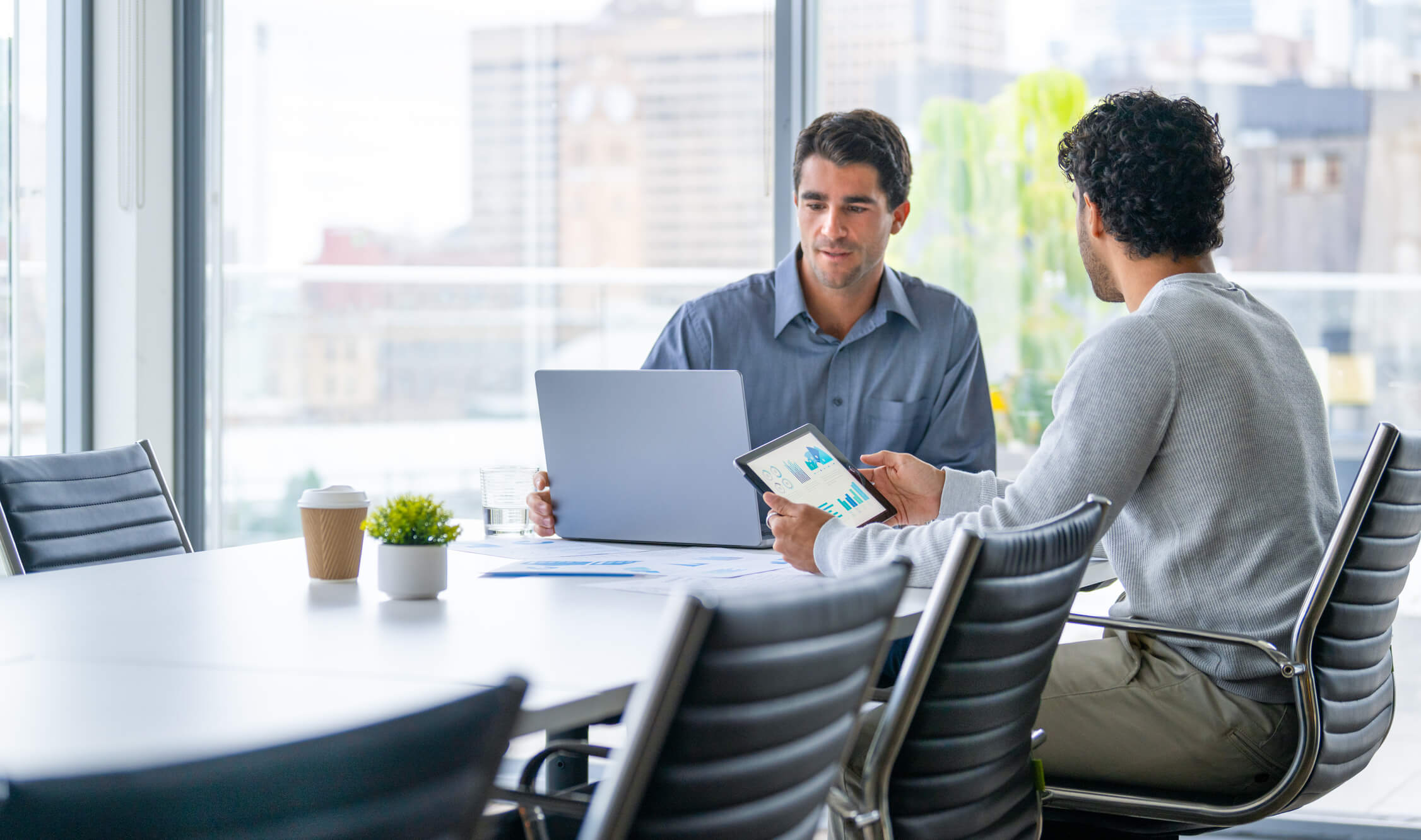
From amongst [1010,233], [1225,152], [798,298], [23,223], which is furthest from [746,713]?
[23,223]

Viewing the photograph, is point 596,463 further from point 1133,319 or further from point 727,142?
point 727,142

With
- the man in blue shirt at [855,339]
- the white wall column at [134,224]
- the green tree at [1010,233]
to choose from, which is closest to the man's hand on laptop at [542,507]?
the man in blue shirt at [855,339]

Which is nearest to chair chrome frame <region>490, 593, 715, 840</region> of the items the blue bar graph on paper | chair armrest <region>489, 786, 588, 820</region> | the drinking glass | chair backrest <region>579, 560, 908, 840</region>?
chair backrest <region>579, 560, 908, 840</region>

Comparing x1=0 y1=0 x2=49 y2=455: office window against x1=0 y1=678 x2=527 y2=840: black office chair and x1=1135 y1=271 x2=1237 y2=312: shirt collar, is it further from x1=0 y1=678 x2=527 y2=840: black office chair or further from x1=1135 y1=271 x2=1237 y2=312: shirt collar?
x1=0 y1=678 x2=527 y2=840: black office chair

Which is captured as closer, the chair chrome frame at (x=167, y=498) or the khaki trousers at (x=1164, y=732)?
the khaki trousers at (x=1164, y=732)

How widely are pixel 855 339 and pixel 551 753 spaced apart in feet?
4.92

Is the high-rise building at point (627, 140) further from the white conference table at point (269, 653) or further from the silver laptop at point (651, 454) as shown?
the white conference table at point (269, 653)

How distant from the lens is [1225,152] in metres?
3.56

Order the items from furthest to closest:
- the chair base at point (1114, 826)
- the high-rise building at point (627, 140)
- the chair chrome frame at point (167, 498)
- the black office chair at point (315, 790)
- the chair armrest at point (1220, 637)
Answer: the high-rise building at point (627, 140) → the chair chrome frame at point (167, 498) → the chair base at point (1114, 826) → the chair armrest at point (1220, 637) → the black office chair at point (315, 790)

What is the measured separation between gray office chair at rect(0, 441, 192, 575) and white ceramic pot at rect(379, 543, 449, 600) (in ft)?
2.84

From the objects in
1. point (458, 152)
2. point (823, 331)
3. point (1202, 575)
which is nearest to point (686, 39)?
point (458, 152)

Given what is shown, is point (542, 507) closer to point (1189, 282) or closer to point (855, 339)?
point (855, 339)

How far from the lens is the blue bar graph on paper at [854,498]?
2143 millimetres

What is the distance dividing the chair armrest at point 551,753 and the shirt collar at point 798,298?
141 centimetres
